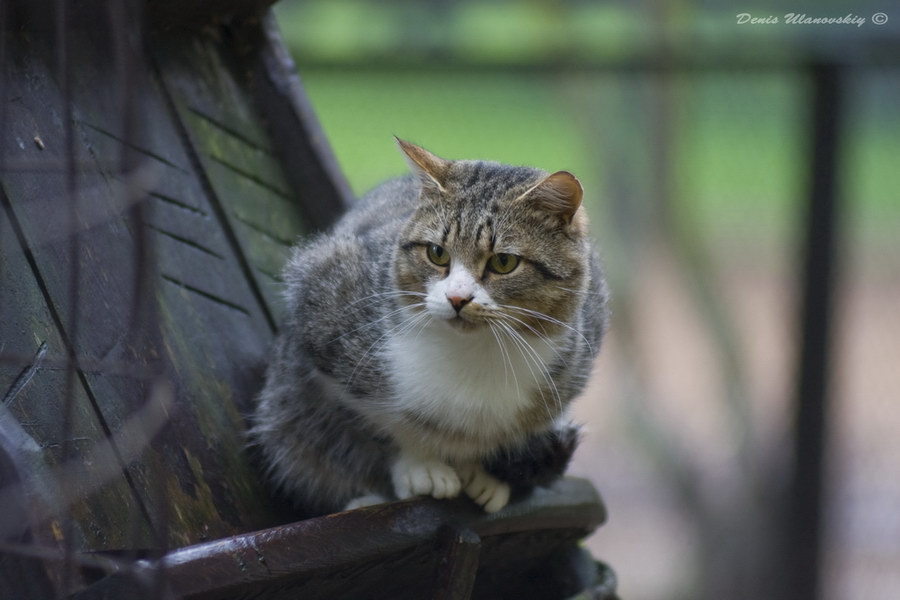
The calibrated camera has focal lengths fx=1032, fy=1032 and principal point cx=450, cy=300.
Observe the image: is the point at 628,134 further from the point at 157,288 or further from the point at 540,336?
the point at 157,288

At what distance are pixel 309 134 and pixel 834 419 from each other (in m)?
1.72

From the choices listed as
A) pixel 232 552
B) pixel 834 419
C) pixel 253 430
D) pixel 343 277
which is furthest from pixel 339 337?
pixel 834 419

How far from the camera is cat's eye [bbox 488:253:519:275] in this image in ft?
5.11

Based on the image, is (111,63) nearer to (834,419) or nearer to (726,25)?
(726,25)

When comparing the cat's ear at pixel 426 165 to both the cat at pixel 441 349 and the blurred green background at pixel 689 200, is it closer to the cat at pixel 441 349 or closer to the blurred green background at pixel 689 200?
the cat at pixel 441 349

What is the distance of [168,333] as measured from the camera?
1.58 m

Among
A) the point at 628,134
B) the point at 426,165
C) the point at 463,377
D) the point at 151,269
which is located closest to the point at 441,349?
the point at 463,377

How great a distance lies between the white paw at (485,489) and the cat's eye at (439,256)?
324mm

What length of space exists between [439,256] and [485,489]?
360 mm

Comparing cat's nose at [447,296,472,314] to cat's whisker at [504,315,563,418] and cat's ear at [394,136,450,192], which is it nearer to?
cat's whisker at [504,315,563,418]

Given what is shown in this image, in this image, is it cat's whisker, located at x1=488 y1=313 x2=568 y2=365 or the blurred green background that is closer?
cat's whisker, located at x1=488 y1=313 x2=568 y2=365

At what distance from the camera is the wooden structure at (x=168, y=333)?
3.42 ft

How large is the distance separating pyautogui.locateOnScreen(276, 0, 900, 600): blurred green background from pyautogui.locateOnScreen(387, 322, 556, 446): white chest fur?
1351mm

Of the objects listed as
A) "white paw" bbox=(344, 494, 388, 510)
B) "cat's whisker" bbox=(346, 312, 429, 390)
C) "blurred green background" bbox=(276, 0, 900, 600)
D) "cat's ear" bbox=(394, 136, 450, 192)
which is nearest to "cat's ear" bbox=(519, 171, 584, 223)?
"cat's ear" bbox=(394, 136, 450, 192)
